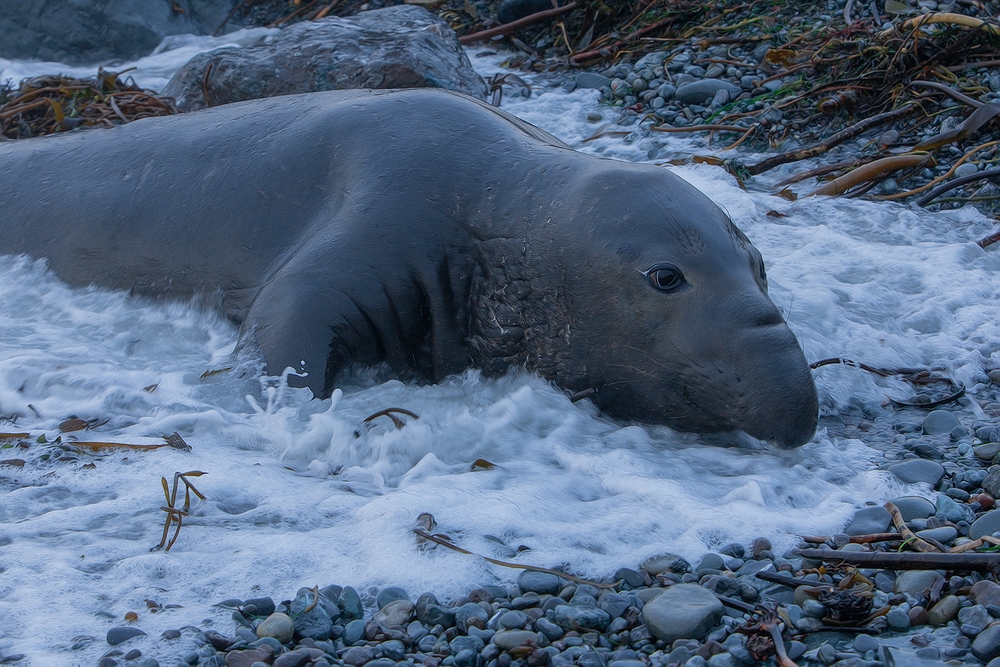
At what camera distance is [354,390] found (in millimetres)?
4383

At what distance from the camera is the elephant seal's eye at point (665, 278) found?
4.01m

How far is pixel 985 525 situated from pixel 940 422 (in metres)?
0.92

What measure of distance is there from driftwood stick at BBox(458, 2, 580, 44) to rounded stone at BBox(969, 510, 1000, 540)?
24.7 feet

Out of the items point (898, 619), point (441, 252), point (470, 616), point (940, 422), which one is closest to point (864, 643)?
point (898, 619)

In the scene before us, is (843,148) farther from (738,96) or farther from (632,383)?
(632,383)

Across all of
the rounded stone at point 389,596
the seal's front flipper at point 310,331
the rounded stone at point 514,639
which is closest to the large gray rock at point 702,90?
the seal's front flipper at point 310,331

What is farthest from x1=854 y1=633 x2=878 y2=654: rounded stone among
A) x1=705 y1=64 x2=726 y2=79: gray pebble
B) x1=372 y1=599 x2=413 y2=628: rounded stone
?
x1=705 y1=64 x2=726 y2=79: gray pebble

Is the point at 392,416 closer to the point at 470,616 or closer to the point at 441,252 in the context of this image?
the point at 441,252

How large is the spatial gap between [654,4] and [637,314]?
613 cm

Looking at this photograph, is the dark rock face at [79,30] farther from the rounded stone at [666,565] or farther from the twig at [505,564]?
the rounded stone at [666,565]

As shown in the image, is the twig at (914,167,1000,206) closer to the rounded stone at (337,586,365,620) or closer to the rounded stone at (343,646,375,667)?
the rounded stone at (337,586,365,620)

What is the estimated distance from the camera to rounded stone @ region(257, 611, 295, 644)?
9.28 feet

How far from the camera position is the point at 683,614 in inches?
Answer: 111

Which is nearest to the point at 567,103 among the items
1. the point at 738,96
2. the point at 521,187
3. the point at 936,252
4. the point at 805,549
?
the point at 738,96
